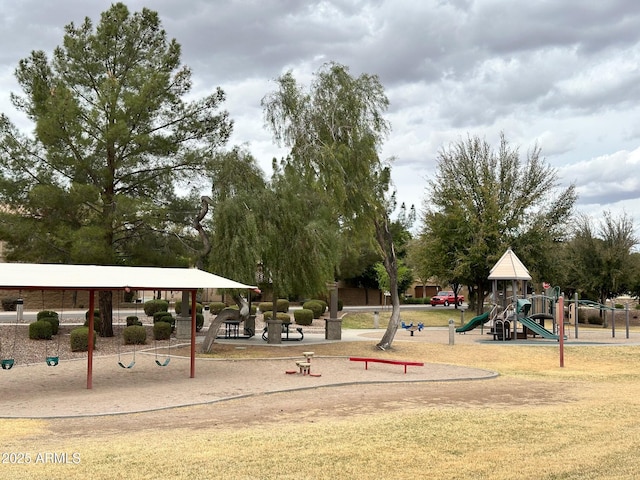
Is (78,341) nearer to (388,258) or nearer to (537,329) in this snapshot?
(388,258)

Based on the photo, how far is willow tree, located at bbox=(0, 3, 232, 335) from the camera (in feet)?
80.1

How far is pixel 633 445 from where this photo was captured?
30.9ft

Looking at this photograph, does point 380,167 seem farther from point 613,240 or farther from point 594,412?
point 613,240

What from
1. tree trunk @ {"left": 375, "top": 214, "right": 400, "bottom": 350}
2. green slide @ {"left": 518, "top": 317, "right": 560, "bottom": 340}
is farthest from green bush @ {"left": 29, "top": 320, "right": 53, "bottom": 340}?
green slide @ {"left": 518, "top": 317, "right": 560, "bottom": 340}

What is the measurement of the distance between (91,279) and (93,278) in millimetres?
141

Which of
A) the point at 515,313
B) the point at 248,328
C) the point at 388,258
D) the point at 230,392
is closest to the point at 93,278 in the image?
the point at 230,392

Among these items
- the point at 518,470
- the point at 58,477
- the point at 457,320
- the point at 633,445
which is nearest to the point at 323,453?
the point at 518,470

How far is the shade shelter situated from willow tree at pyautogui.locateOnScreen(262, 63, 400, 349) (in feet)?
22.1

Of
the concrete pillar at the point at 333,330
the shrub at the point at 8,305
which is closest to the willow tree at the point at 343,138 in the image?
the concrete pillar at the point at 333,330

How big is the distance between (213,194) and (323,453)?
16738 mm

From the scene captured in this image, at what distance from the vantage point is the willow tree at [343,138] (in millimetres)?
23031

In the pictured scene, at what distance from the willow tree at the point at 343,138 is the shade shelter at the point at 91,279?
22.1ft

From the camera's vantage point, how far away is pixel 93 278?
15.4 metres

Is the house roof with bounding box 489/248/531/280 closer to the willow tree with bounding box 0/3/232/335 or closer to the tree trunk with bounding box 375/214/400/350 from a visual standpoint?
the tree trunk with bounding box 375/214/400/350
